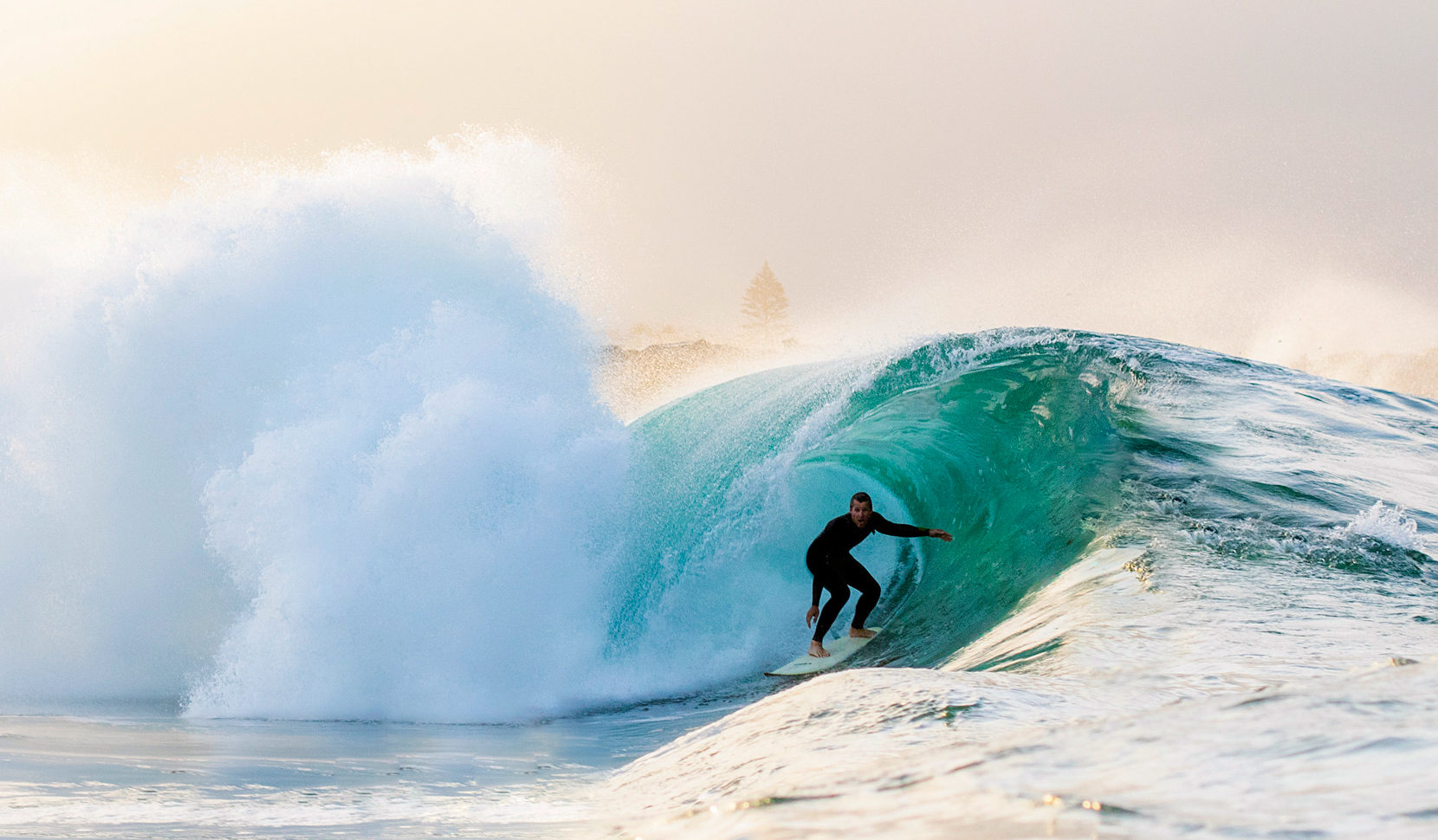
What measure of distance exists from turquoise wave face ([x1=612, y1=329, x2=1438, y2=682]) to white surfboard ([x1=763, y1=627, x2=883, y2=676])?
0.25 metres

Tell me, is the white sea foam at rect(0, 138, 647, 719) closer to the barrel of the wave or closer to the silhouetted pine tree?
the barrel of the wave

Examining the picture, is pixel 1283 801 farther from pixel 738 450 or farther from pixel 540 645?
pixel 738 450

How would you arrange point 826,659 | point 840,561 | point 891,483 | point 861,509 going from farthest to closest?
point 891,483 < point 826,659 < point 840,561 < point 861,509

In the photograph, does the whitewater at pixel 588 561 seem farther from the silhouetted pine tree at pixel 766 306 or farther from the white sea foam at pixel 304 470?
the silhouetted pine tree at pixel 766 306

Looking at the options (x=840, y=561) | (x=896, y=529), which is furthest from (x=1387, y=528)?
(x=840, y=561)

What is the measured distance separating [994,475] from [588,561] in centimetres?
388

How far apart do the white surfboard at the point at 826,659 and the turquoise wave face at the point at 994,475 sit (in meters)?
0.25

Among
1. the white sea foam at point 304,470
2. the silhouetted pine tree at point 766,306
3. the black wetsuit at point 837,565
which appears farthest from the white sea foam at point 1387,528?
the silhouetted pine tree at point 766,306

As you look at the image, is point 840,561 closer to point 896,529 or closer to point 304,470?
point 896,529

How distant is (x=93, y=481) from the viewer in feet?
24.9

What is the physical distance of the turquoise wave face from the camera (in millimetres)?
6211

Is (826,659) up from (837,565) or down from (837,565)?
down

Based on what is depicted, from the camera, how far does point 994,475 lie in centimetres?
869

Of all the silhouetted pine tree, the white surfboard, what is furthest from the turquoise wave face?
the silhouetted pine tree
